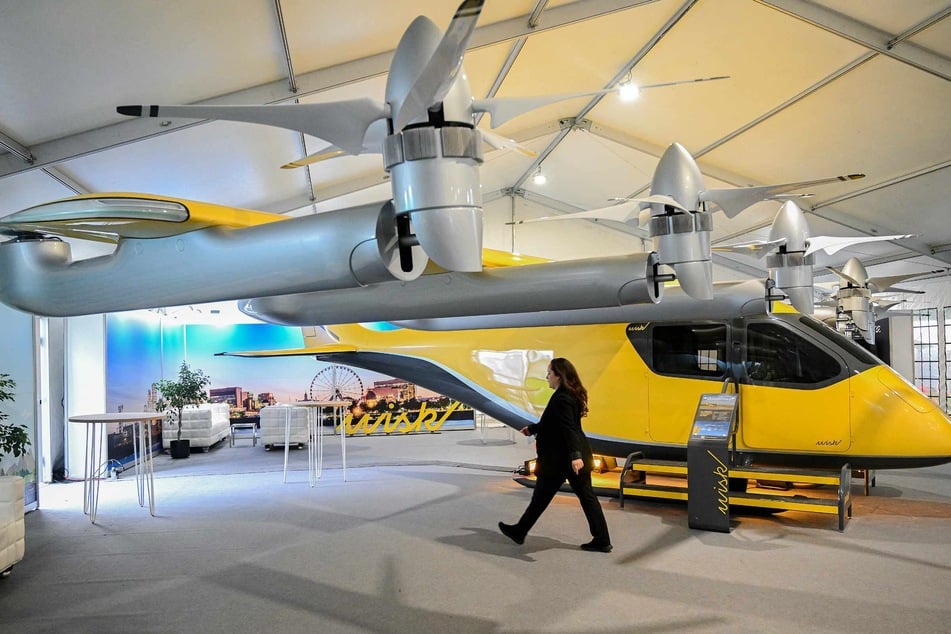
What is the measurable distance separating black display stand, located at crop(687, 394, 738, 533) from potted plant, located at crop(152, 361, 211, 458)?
25.8 ft

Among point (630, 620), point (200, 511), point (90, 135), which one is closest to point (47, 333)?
point (200, 511)

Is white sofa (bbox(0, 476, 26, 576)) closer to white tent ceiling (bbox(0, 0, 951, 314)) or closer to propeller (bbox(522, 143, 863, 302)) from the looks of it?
white tent ceiling (bbox(0, 0, 951, 314))

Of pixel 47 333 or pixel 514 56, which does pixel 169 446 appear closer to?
pixel 47 333

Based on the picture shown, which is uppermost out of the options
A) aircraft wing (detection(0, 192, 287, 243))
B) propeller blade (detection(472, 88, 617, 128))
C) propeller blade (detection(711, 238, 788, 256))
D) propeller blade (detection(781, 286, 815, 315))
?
propeller blade (detection(472, 88, 617, 128))

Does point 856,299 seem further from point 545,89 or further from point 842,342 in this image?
point 545,89

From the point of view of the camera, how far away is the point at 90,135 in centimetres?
489

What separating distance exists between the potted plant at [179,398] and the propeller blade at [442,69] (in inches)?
375

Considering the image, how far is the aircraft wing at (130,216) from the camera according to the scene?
6.82ft

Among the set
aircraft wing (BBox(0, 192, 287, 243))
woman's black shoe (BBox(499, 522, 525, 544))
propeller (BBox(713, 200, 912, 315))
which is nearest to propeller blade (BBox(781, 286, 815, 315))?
propeller (BBox(713, 200, 912, 315))

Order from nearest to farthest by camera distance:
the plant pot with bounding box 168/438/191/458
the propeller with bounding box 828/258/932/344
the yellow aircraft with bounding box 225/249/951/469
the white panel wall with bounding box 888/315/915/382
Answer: the yellow aircraft with bounding box 225/249/951/469 < the propeller with bounding box 828/258/932/344 < the plant pot with bounding box 168/438/191/458 < the white panel wall with bounding box 888/315/915/382

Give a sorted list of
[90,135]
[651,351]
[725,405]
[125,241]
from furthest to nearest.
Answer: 1. [651,351]
2. [725,405]
3. [90,135]
4. [125,241]

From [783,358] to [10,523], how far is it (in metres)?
5.91

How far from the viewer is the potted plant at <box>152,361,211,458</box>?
1014 cm

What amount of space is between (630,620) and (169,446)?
961 centimetres
